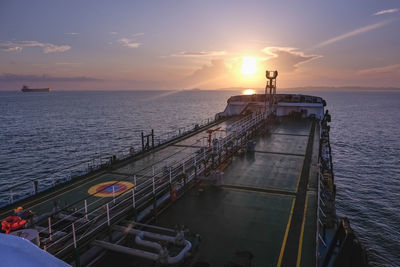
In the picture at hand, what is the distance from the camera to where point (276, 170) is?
2022cm

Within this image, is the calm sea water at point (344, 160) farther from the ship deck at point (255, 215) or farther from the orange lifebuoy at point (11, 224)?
the ship deck at point (255, 215)

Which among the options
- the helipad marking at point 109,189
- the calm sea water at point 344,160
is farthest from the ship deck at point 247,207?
the calm sea water at point 344,160

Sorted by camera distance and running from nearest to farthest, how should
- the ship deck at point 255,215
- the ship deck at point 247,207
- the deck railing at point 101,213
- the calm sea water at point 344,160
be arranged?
the deck railing at point 101,213 < the ship deck at point 255,215 < the ship deck at point 247,207 < the calm sea water at point 344,160

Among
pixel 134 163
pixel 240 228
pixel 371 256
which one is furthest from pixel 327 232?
pixel 134 163

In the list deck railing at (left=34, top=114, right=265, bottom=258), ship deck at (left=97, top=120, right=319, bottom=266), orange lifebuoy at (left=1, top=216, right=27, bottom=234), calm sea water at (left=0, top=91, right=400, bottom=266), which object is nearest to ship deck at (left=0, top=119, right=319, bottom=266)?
ship deck at (left=97, top=120, right=319, bottom=266)

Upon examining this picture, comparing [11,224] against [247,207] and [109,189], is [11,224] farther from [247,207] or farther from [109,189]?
[247,207]

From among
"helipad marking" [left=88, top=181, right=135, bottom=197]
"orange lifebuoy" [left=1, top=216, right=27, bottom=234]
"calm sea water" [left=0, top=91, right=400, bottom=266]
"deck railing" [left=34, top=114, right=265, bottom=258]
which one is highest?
"orange lifebuoy" [left=1, top=216, right=27, bottom=234]

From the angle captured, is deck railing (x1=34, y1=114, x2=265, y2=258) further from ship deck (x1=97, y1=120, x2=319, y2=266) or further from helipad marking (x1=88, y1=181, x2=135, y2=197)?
ship deck (x1=97, y1=120, x2=319, y2=266)

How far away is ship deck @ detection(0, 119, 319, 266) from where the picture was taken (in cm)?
1031

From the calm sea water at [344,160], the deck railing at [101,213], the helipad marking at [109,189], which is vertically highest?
the deck railing at [101,213]

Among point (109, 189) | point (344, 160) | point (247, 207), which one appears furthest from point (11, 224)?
point (344, 160)

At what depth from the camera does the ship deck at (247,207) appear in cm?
1031

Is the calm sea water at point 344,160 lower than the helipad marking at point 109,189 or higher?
lower

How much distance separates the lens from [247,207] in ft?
46.3
